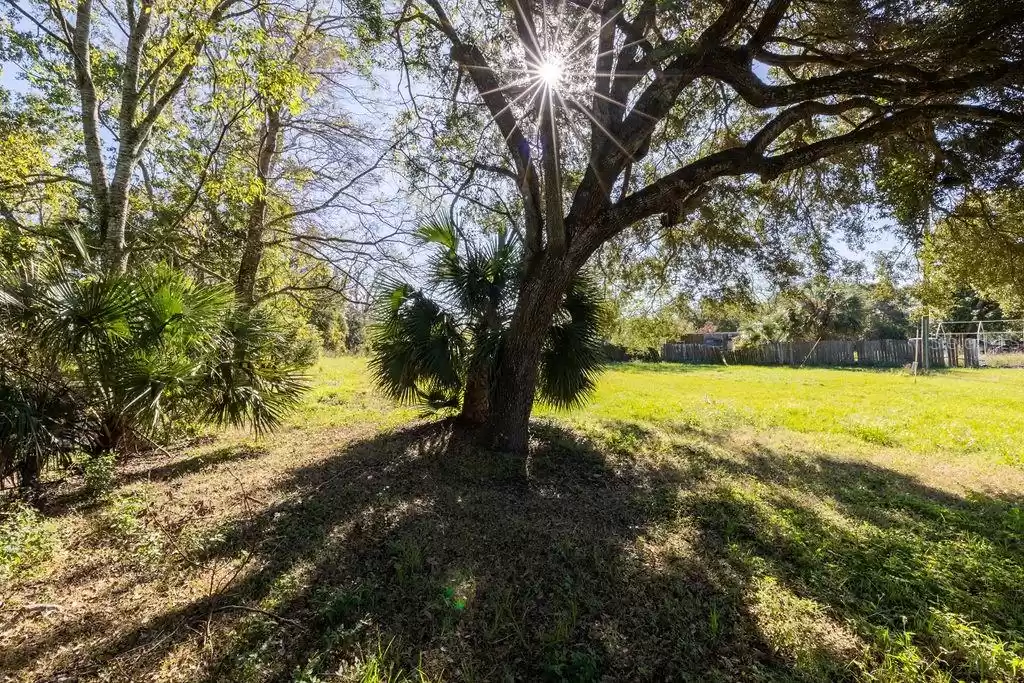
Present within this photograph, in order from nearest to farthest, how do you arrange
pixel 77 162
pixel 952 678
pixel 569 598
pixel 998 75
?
pixel 952 678 → pixel 569 598 → pixel 998 75 → pixel 77 162

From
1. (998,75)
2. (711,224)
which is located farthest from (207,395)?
(998,75)

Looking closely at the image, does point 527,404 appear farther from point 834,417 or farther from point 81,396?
point 834,417

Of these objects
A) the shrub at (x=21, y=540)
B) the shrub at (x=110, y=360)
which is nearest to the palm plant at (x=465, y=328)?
the shrub at (x=110, y=360)


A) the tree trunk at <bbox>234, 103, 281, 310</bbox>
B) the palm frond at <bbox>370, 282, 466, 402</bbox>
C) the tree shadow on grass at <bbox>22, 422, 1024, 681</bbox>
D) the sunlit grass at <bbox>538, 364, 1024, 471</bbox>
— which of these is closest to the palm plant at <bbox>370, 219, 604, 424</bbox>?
the palm frond at <bbox>370, 282, 466, 402</bbox>

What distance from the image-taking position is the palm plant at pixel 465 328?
531 cm

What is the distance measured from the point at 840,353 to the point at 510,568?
29263 millimetres

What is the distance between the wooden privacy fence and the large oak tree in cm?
1987

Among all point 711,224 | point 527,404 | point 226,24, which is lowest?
point 527,404

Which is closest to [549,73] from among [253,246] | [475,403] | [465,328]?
[465,328]

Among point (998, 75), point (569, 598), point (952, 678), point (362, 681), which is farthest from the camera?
point (998, 75)

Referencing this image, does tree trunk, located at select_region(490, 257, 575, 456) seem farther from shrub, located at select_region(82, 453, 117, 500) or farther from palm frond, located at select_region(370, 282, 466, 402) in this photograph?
shrub, located at select_region(82, 453, 117, 500)

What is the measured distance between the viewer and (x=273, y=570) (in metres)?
2.95

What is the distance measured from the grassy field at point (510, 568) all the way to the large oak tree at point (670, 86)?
161 centimetres

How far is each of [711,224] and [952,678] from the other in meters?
5.86
